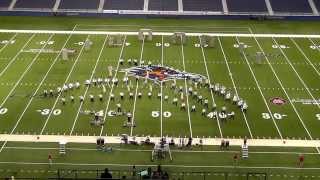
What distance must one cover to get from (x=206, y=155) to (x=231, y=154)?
3.26ft

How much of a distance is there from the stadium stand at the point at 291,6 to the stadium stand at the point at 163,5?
8.22m

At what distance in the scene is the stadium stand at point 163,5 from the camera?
44.6 m

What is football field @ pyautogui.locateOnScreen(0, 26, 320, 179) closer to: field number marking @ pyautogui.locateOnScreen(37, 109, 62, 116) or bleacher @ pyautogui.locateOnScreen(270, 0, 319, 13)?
field number marking @ pyautogui.locateOnScreen(37, 109, 62, 116)

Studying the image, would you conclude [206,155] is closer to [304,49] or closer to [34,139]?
[34,139]

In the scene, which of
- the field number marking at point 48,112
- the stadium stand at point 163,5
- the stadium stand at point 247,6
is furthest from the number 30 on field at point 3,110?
the stadium stand at point 247,6

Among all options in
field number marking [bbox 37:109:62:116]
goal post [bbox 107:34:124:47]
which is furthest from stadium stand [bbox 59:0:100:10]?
field number marking [bbox 37:109:62:116]

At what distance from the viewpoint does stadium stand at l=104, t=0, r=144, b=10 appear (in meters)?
44.5

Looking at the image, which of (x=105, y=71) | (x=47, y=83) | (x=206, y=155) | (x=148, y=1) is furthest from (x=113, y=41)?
(x=206, y=155)

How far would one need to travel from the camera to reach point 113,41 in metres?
35.0

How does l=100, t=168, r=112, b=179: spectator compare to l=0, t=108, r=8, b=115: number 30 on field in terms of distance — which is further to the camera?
l=0, t=108, r=8, b=115: number 30 on field

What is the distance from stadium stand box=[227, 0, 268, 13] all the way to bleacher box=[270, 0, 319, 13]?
91cm

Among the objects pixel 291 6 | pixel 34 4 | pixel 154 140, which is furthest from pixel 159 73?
pixel 291 6

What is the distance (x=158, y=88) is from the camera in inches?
1077

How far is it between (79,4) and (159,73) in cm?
1869
